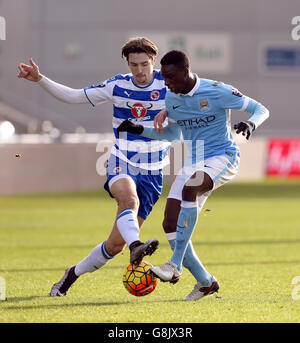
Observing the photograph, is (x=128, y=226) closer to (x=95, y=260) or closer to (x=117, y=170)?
(x=117, y=170)

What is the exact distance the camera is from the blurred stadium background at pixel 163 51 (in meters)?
29.6

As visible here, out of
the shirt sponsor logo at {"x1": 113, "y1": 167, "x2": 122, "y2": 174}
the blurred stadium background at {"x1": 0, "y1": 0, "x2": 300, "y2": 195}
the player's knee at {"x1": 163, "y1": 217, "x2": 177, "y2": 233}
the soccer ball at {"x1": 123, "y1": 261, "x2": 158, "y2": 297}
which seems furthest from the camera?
the blurred stadium background at {"x1": 0, "y1": 0, "x2": 300, "y2": 195}

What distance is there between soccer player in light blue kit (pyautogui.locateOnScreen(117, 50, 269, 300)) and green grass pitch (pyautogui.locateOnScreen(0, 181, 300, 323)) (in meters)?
0.36

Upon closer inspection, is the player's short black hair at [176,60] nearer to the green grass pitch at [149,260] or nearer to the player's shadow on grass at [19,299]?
the green grass pitch at [149,260]

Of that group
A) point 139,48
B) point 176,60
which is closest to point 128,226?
point 176,60

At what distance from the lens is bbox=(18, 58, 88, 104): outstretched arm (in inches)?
303

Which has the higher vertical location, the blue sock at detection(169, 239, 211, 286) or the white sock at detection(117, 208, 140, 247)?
the white sock at detection(117, 208, 140, 247)

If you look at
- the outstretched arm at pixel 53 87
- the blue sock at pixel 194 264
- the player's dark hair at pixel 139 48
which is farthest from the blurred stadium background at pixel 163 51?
the blue sock at pixel 194 264

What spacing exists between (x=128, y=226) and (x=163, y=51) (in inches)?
1044

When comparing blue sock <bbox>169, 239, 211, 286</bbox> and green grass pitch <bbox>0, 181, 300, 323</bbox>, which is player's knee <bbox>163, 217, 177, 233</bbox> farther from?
green grass pitch <bbox>0, 181, 300, 323</bbox>

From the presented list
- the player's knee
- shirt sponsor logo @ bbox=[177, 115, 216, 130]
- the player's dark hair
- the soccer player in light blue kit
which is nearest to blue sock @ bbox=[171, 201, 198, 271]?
the soccer player in light blue kit

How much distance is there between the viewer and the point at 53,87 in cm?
779

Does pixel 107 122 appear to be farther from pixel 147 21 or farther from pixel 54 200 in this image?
pixel 54 200
